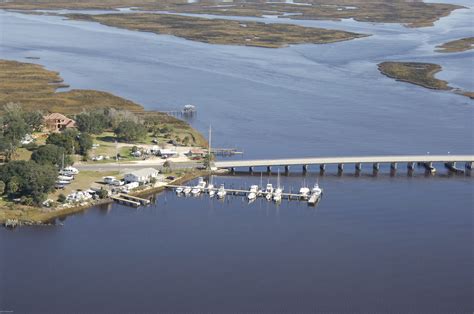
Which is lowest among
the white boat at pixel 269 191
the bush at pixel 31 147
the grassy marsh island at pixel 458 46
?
the white boat at pixel 269 191

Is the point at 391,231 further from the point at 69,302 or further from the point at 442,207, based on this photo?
the point at 69,302

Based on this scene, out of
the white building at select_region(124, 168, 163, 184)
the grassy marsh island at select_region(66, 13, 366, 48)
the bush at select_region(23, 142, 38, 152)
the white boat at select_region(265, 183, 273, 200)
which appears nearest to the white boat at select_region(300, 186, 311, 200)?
the white boat at select_region(265, 183, 273, 200)

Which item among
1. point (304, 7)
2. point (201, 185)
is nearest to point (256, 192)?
point (201, 185)

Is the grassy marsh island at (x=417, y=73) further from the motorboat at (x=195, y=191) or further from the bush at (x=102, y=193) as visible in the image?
the bush at (x=102, y=193)

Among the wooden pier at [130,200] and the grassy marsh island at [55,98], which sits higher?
the grassy marsh island at [55,98]

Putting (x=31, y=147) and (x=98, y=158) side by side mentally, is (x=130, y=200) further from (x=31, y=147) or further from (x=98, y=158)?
(x=31, y=147)

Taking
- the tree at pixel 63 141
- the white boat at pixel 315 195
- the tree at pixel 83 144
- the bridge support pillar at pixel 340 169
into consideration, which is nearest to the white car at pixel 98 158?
the tree at pixel 83 144

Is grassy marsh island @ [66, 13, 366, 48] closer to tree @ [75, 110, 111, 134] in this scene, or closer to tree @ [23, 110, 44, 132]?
tree @ [75, 110, 111, 134]
